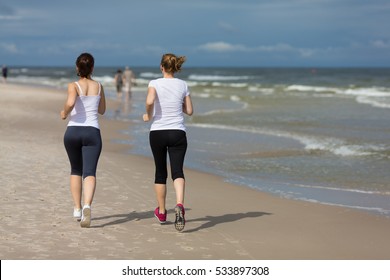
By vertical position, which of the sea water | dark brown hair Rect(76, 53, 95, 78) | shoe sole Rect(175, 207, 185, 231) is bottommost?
the sea water

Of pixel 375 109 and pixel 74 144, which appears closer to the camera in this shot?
pixel 74 144

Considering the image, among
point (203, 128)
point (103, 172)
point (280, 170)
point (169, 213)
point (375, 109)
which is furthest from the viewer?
point (375, 109)

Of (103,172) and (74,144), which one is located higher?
(74,144)

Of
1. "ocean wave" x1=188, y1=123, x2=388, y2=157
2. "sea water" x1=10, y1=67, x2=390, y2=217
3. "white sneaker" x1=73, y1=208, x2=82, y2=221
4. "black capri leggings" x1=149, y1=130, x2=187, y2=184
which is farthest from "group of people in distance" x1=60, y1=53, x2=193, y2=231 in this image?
"ocean wave" x1=188, y1=123, x2=388, y2=157

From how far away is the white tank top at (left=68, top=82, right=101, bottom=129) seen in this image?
21.6 feet

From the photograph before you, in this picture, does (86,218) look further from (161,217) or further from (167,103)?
(167,103)

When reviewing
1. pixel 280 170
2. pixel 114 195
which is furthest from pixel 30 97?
pixel 114 195

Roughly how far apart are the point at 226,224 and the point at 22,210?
2.24 metres

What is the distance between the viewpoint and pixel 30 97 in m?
29.4

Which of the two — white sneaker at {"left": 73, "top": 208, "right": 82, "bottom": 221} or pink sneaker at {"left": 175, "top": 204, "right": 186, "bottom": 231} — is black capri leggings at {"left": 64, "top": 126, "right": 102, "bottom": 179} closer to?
white sneaker at {"left": 73, "top": 208, "right": 82, "bottom": 221}

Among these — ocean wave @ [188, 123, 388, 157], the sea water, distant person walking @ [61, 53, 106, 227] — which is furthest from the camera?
ocean wave @ [188, 123, 388, 157]
